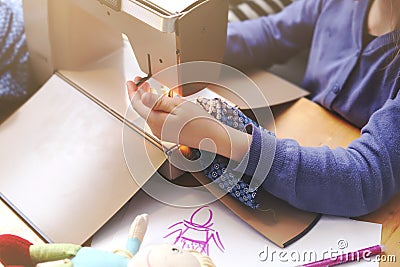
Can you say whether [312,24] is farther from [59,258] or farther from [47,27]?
[59,258]

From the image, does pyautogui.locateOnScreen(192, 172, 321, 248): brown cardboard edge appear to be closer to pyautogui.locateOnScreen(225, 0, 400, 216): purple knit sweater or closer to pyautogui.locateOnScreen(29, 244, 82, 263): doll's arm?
pyautogui.locateOnScreen(225, 0, 400, 216): purple knit sweater

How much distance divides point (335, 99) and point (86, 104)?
0.39 metres

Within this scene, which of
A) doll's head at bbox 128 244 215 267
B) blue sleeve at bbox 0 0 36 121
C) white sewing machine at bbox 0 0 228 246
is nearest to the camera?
doll's head at bbox 128 244 215 267

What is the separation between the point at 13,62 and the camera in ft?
2.90

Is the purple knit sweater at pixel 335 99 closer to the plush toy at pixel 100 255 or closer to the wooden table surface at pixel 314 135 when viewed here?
the wooden table surface at pixel 314 135

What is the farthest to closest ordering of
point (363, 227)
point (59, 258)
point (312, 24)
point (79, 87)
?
point (312, 24) → point (79, 87) → point (363, 227) → point (59, 258)

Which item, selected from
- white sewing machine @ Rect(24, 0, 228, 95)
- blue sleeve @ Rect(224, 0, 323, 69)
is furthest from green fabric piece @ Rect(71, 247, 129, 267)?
blue sleeve @ Rect(224, 0, 323, 69)

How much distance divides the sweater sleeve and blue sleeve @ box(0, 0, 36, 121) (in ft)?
1.32

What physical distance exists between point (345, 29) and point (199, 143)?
1.20 ft

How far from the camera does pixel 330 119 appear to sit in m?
0.86

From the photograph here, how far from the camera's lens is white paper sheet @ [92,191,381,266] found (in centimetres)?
67

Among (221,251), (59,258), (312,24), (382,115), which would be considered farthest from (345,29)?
(59,258)

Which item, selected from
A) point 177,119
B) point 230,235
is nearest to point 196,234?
point 230,235

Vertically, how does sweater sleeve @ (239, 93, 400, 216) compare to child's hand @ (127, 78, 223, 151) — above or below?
below
